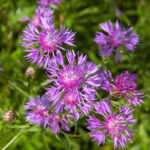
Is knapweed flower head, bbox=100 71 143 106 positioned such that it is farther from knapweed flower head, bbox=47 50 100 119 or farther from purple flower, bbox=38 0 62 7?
purple flower, bbox=38 0 62 7

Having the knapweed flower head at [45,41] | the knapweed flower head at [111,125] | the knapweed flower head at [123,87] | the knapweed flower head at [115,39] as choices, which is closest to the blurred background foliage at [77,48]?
the knapweed flower head at [115,39]

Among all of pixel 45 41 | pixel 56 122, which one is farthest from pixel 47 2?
pixel 56 122

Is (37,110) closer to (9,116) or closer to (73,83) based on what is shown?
(9,116)

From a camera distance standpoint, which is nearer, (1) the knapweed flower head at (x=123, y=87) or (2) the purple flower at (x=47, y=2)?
(1) the knapweed flower head at (x=123, y=87)

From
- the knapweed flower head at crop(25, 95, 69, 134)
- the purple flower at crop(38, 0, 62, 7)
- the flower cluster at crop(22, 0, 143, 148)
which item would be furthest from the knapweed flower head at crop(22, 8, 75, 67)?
the purple flower at crop(38, 0, 62, 7)

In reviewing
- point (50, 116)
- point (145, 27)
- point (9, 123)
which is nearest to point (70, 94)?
point (50, 116)

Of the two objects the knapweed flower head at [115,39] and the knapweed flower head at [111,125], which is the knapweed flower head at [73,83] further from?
the knapweed flower head at [115,39]

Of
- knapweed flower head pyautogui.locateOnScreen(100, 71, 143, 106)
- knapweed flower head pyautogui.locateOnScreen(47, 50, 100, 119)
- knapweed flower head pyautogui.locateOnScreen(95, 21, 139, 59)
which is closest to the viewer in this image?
knapweed flower head pyautogui.locateOnScreen(47, 50, 100, 119)
